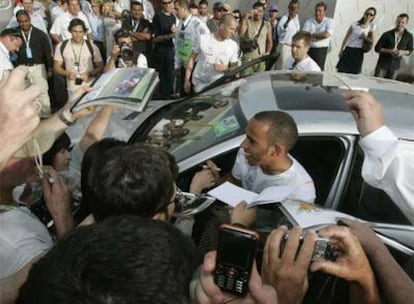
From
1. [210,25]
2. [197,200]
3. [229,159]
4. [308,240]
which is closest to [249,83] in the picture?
[229,159]

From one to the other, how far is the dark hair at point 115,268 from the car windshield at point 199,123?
1.52 m

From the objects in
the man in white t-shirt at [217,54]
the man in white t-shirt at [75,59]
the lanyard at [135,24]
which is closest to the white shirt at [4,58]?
the man in white t-shirt at [75,59]

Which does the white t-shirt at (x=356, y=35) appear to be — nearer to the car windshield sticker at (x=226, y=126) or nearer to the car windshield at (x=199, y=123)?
the car windshield at (x=199, y=123)

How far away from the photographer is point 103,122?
2.38 metres

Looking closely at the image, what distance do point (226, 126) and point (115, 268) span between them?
181cm

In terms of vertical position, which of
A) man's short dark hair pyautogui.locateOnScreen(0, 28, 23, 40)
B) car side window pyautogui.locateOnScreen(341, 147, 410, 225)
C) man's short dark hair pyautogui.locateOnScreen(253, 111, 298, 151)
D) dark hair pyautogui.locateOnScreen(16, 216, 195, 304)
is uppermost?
dark hair pyautogui.locateOnScreen(16, 216, 195, 304)

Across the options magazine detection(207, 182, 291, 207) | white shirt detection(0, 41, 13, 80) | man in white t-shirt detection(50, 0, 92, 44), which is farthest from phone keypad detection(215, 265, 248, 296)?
man in white t-shirt detection(50, 0, 92, 44)

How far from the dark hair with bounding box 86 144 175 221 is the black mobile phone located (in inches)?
19.2

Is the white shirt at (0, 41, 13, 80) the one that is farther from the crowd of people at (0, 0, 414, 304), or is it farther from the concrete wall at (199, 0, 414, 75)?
Answer: the concrete wall at (199, 0, 414, 75)

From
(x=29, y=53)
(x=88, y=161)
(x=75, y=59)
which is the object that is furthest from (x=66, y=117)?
(x=29, y=53)

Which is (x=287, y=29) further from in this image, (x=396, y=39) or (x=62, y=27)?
(x=62, y=27)

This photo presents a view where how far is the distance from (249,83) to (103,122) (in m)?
1.11

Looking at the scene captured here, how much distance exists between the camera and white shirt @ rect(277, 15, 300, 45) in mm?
6783

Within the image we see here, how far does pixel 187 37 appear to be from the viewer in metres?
5.83
